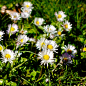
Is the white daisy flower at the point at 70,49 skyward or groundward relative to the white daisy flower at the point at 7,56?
skyward

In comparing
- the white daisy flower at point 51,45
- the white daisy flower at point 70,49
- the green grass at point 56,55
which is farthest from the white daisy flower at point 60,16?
the white daisy flower at point 51,45

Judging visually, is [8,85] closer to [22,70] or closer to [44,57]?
[22,70]

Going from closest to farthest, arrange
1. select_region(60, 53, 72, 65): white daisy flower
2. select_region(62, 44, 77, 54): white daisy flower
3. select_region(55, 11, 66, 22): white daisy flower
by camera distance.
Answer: select_region(60, 53, 72, 65): white daisy flower, select_region(62, 44, 77, 54): white daisy flower, select_region(55, 11, 66, 22): white daisy flower

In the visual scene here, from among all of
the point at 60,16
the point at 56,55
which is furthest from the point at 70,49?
the point at 60,16

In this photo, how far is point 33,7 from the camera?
2.02m

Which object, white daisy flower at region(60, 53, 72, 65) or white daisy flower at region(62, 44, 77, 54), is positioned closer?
white daisy flower at region(60, 53, 72, 65)

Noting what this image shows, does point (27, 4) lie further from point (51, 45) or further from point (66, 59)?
point (66, 59)

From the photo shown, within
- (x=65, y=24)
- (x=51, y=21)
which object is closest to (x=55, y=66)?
(x=65, y=24)

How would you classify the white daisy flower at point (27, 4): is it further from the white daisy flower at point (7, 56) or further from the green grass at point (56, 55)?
the white daisy flower at point (7, 56)

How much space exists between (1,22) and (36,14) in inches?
20.4

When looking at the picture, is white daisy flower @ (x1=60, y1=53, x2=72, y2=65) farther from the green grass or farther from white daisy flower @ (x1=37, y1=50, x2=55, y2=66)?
white daisy flower @ (x1=37, y1=50, x2=55, y2=66)

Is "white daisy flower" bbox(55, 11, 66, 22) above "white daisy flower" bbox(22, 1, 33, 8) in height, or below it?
below

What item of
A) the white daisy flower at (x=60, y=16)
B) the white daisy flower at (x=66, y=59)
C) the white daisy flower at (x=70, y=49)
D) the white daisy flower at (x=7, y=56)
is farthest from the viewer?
the white daisy flower at (x=60, y=16)

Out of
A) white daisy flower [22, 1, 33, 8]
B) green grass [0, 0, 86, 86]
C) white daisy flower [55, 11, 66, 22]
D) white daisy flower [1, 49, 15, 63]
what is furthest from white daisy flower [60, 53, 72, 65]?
white daisy flower [22, 1, 33, 8]
